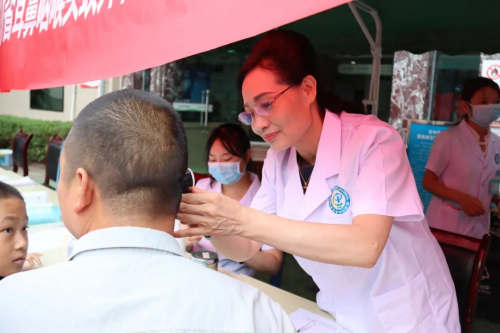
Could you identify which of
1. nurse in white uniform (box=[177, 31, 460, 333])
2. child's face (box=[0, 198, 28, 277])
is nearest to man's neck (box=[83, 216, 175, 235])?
nurse in white uniform (box=[177, 31, 460, 333])

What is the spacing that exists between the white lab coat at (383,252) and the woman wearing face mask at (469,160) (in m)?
1.92

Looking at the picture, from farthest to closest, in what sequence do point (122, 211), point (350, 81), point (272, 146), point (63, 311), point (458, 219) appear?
point (350, 81) < point (458, 219) < point (272, 146) < point (122, 211) < point (63, 311)

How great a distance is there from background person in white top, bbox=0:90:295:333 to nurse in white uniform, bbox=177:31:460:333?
1.38ft

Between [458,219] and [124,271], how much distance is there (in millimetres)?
2998

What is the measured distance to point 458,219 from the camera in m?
3.16

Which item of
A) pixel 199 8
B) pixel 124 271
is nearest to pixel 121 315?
pixel 124 271

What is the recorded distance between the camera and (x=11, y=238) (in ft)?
5.56

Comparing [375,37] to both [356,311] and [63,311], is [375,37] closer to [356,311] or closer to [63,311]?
[356,311]

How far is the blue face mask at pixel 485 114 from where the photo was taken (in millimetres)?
3092

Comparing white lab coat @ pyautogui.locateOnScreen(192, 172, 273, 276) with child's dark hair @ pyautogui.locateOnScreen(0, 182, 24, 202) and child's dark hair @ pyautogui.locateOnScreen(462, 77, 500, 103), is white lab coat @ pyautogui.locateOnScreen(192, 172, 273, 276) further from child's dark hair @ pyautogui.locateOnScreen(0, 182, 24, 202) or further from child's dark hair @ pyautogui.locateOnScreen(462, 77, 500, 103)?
child's dark hair @ pyautogui.locateOnScreen(462, 77, 500, 103)

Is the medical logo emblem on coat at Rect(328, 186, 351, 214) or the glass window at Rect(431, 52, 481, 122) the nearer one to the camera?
the medical logo emblem on coat at Rect(328, 186, 351, 214)

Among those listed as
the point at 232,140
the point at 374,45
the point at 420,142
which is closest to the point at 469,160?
the point at 374,45

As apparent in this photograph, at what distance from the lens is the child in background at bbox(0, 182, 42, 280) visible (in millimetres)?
1670

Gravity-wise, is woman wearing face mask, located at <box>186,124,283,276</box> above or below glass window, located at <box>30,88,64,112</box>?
below
